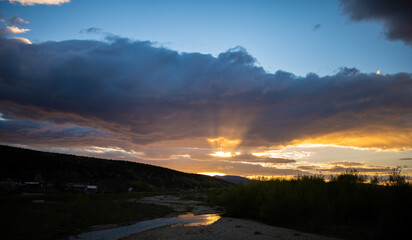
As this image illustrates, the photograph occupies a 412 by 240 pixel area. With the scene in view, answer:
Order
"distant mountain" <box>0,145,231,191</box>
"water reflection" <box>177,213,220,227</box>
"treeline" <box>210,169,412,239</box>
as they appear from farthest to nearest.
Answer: "distant mountain" <box>0,145,231,191</box>, "water reflection" <box>177,213,220,227</box>, "treeline" <box>210,169,412,239</box>

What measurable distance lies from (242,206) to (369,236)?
22.8 m

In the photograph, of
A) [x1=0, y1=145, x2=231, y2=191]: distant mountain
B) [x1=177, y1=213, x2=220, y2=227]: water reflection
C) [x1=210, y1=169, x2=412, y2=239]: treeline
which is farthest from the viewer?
[x1=0, y1=145, x2=231, y2=191]: distant mountain

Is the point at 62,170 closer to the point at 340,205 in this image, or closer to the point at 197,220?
the point at 197,220

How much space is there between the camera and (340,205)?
29.2 metres

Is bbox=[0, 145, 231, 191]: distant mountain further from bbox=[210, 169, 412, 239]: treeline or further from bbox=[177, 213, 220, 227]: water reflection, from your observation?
bbox=[210, 169, 412, 239]: treeline

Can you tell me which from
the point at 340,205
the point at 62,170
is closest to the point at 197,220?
the point at 340,205

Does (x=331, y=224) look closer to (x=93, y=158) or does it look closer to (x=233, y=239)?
(x=233, y=239)

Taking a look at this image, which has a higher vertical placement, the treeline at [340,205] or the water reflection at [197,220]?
the treeline at [340,205]

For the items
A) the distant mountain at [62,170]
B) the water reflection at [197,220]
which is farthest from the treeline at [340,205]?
the distant mountain at [62,170]

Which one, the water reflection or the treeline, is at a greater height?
the treeline

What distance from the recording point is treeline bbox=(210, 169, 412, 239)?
74.7 ft

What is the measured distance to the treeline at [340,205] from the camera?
2278cm

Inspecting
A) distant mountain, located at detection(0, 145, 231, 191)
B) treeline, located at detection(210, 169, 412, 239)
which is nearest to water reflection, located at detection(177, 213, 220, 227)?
treeline, located at detection(210, 169, 412, 239)

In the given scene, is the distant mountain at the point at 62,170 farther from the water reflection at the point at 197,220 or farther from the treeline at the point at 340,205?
the treeline at the point at 340,205
